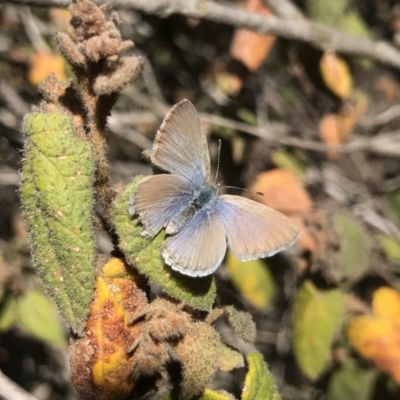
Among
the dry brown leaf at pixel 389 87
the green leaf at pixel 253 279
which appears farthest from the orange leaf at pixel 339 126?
the dry brown leaf at pixel 389 87

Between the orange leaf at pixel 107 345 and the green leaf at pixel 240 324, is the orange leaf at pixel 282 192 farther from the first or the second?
the orange leaf at pixel 107 345

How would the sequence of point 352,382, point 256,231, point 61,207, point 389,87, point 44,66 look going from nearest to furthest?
1. point 61,207
2. point 256,231
3. point 352,382
4. point 44,66
5. point 389,87

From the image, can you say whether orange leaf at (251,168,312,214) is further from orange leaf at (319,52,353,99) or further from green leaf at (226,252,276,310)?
orange leaf at (319,52,353,99)

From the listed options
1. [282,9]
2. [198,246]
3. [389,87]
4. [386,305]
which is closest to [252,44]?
[282,9]

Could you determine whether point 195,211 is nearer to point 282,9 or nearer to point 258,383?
point 258,383

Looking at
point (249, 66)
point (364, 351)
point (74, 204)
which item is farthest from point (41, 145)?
point (249, 66)
